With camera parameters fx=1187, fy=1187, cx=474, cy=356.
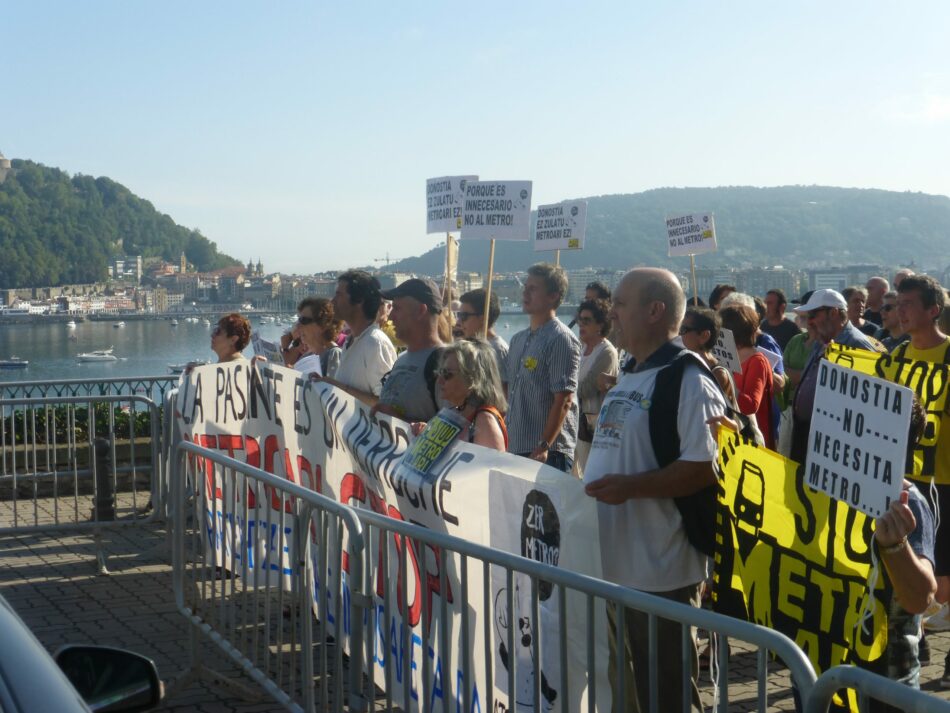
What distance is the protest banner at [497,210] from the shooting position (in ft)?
37.2

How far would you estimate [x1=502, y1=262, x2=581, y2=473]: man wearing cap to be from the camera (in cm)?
729

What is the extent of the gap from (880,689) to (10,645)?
1552mm

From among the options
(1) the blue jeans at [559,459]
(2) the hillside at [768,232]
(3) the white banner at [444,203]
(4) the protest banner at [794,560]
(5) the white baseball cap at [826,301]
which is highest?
(2) the hillside at [768,232]

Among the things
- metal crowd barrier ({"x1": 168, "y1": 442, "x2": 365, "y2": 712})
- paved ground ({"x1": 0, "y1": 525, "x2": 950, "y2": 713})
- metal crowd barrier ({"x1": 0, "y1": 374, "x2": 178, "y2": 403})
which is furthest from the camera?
metal crowd barrier ({"x1": 0, "y1": 374, "x2": 178, "y2": 403})

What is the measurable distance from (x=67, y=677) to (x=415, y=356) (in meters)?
4.32

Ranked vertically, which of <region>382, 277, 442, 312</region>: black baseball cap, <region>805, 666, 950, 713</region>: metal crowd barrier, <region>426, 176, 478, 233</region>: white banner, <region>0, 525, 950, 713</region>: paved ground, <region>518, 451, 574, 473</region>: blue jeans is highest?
<region>426, 176, 478, 233</region>: white banner

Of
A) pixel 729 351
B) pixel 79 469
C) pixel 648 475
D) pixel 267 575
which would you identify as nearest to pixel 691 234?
pixel 729 351

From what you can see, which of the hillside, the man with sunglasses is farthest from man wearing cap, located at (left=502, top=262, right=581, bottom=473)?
the hillside

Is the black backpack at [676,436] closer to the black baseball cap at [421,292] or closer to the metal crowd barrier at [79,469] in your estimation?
the black baseball cap at [421,292]

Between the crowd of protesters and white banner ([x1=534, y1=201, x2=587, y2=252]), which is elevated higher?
white banner ([x1=534, y1=201, x2=587, y2=252])

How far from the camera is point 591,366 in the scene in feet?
26.4

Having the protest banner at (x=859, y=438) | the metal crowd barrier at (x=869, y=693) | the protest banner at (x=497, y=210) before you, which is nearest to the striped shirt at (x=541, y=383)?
the protest banner at (x=859, y=438)

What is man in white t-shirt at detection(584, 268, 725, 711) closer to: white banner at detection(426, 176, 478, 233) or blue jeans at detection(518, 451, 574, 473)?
blue jeans at detection(518, 451, 574, 473)

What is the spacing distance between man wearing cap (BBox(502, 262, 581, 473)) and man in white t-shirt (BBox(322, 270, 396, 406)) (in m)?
0.85
